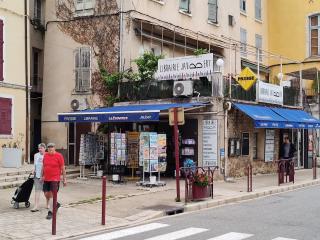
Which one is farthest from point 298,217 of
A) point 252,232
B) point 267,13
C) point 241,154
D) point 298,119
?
point 267,13

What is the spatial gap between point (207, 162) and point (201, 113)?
1826 mm

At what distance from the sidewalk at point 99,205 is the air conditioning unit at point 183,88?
3.21 m

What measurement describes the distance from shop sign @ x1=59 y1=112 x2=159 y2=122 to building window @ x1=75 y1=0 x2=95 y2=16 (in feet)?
19.0

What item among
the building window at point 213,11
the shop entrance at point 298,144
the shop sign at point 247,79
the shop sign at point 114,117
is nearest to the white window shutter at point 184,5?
the building window at point 213,11

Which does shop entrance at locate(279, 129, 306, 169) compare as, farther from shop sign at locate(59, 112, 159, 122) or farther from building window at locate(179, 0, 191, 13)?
shop sign at locate(59, 112, 159, 122)

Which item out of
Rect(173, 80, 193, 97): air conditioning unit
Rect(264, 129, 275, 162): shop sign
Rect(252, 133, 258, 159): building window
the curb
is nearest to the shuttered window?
Rect(264, 129, 275, 162): shop sign

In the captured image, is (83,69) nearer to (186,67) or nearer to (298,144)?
(186,67)

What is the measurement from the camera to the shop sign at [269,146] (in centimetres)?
2303

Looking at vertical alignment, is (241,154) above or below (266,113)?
below

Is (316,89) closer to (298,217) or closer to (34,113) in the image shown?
(34,113)

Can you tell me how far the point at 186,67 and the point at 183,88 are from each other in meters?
0.78

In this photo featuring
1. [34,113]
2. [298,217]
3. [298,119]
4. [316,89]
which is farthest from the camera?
[316,89]

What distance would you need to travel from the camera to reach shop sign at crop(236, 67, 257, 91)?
20.1 metres

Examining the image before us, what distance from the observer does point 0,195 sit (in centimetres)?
1471
